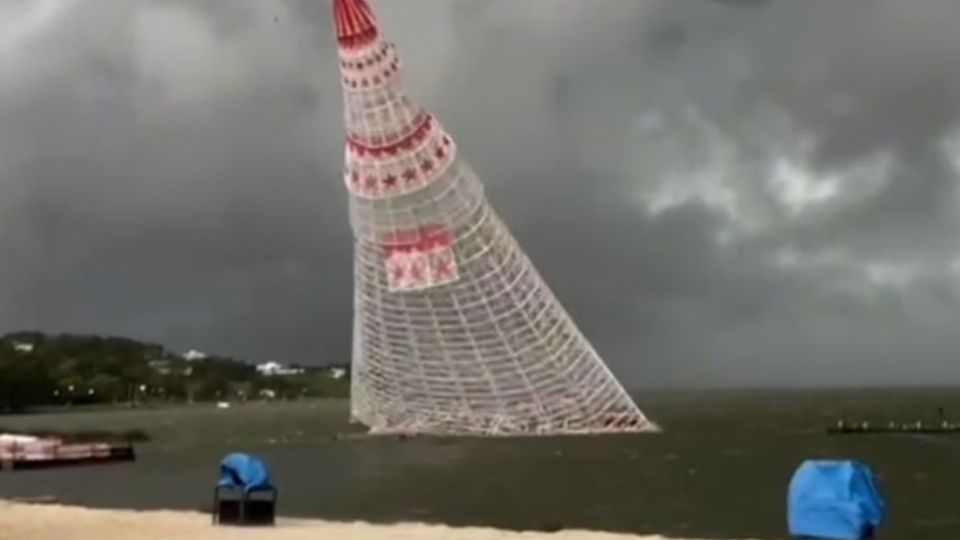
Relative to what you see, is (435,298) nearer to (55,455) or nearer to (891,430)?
(55,455)

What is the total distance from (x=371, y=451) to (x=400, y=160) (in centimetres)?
3237

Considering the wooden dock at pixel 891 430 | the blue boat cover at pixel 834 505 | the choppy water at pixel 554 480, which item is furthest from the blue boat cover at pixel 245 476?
the wooden dock at pixel 891 430

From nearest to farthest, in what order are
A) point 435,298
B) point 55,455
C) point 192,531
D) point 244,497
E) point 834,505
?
point 834,505 → point 192,531 → point 244,497 → point 435,298 → point 55,455

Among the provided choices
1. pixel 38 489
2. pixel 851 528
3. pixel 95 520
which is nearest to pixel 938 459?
pixel 38 489

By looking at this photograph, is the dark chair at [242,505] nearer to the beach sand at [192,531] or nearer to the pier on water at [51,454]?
the beach sand at [192,531]

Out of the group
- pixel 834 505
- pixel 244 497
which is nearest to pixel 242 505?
pixel 244 497

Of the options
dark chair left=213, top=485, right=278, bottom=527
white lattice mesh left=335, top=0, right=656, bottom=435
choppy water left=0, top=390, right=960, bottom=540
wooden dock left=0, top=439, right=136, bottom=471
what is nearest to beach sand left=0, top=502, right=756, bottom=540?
dark chair left=213, top=485, right=278, bottom=527

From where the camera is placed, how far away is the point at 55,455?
311 ft

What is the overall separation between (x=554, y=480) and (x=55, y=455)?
119 feet

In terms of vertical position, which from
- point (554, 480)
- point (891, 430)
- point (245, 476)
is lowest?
point (245, 476)

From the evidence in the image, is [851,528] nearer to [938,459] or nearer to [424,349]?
[424,349]

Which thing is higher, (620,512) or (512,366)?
(512,366)

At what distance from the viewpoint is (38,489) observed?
230 feet

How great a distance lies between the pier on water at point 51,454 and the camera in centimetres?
9112
